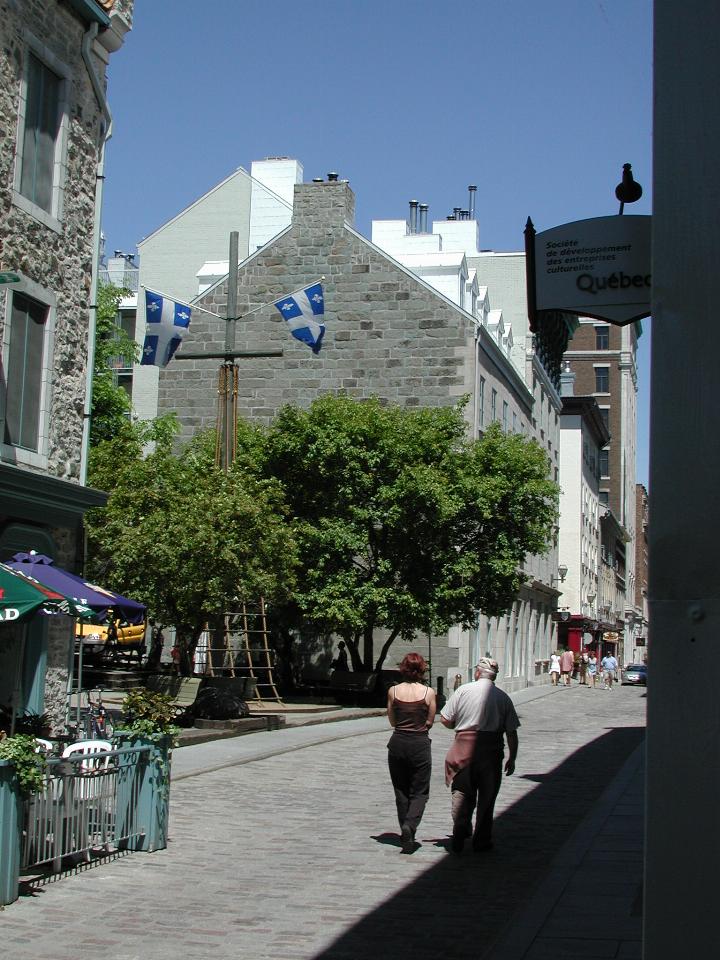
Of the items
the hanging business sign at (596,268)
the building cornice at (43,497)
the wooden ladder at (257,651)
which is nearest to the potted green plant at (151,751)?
the building cornice at (43,497)

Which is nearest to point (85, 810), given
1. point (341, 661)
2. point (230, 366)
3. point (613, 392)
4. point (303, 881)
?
point (303, 881)

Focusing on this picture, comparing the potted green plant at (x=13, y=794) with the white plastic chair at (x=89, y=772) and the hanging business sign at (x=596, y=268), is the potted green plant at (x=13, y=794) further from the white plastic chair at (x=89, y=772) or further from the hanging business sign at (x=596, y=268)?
the hanging business sign at (x=596, y=268)

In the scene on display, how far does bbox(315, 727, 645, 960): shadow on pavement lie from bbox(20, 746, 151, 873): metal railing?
2.37m

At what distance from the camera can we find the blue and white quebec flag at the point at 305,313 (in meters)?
26.2

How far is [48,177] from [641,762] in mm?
11982

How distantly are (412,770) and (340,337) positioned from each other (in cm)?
2787

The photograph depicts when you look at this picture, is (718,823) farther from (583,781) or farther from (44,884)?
(583,781)

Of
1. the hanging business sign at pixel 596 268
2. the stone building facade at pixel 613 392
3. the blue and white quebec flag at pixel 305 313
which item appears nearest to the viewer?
the hanging business sign at pixel 596 268

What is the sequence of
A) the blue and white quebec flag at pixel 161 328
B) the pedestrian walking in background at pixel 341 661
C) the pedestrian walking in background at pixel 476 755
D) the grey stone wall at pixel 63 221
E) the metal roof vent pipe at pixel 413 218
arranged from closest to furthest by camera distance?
the pedestrian walking in background at pixel 476 755 < the grey stone wall at pixel 63 221 < the blue and white quebec flag at pixel 161 328 < the pedestrian walking in background at pixel 341 661 < the metal roof vent pipe at pixel 413 218

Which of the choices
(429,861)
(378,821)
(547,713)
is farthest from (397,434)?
(429,861)

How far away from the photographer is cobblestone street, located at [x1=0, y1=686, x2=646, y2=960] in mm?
7582

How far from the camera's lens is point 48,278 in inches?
622

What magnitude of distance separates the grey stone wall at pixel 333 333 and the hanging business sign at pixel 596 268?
32.1 m

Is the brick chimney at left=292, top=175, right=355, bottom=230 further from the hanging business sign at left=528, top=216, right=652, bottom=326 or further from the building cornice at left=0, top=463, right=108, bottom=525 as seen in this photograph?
the hanging business sign at left=528, top=216, right=652, bottom=326
